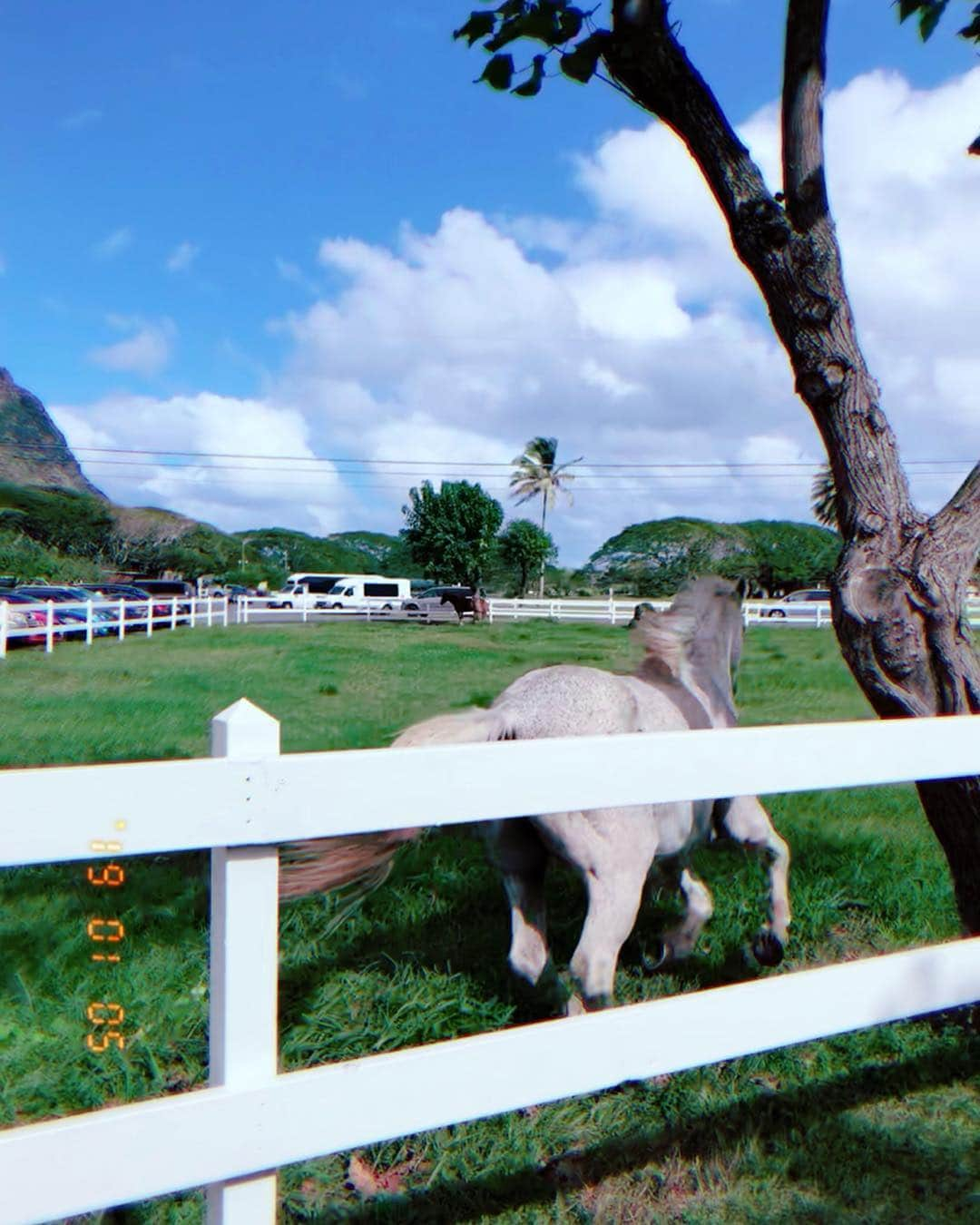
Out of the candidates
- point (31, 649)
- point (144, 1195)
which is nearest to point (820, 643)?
point (31, 649)

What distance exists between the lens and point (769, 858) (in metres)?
3.84

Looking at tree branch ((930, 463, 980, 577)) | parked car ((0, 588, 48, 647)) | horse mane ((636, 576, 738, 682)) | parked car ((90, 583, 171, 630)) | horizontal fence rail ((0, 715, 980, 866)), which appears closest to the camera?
horizontal fence rail ((0, 715, 980, 866))

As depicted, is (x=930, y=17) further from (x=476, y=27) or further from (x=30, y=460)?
(x=30, y=460)

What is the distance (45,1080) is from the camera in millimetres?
2660

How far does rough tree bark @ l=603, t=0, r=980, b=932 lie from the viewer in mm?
3475

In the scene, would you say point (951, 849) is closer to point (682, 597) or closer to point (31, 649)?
point (682, 597)

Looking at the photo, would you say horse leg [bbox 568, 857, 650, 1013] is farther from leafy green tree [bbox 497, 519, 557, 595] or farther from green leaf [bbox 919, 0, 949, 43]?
leafy green tree [bbox 497, 519, 557, 595]

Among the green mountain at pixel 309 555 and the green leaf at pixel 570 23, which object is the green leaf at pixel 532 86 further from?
the green mountain at pixel 309 555

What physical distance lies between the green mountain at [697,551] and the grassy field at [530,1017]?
147ft

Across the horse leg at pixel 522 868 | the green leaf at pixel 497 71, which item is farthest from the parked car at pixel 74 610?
the horse leg at pixel 522 868

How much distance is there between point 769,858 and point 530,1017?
1163 mm

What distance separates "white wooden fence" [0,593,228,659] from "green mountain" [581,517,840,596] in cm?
2617

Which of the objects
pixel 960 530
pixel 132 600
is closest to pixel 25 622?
pixel 132 600

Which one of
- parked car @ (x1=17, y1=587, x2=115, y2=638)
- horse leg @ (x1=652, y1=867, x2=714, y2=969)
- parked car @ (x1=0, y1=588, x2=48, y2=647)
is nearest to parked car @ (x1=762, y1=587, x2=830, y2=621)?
parked car @ (x1=17, y1=587, x2=115, y2=638)
